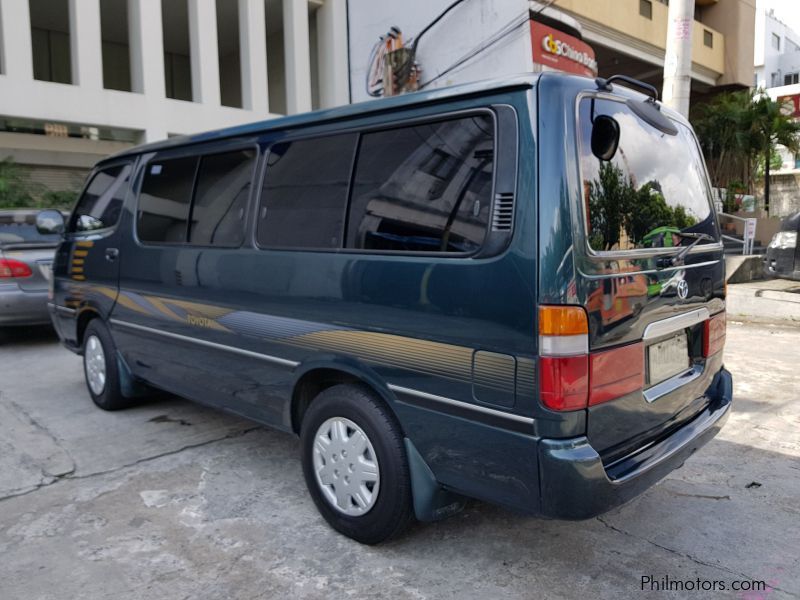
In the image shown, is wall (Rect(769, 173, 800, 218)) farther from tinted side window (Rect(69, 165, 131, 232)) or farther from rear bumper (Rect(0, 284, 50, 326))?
tinted side window (Rect(69, 165, 131, 232))

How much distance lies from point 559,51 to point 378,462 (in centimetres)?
1469

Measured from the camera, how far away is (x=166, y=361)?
4.32 m

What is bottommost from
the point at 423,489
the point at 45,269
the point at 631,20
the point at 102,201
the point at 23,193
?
the point at 423,489

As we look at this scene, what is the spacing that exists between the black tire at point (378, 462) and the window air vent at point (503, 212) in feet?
3.24

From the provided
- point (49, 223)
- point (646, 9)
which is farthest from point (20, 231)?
point (646, 9)

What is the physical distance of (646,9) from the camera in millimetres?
18938

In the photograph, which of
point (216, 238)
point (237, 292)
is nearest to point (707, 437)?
point (237, 292)

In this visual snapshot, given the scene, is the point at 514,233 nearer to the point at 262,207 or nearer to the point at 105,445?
the point at 262,207

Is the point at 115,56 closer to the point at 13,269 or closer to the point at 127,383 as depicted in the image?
the point at 13,269

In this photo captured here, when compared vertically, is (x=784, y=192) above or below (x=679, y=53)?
below

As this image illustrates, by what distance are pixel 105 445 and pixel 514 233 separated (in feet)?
10.9

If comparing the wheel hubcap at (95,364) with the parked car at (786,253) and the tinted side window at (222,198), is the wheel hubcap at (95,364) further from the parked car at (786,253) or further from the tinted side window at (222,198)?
the parked car at (786,253)

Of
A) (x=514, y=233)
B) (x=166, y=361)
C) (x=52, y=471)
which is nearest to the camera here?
(x=514, y=233)

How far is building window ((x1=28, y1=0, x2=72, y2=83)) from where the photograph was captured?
18225mm
